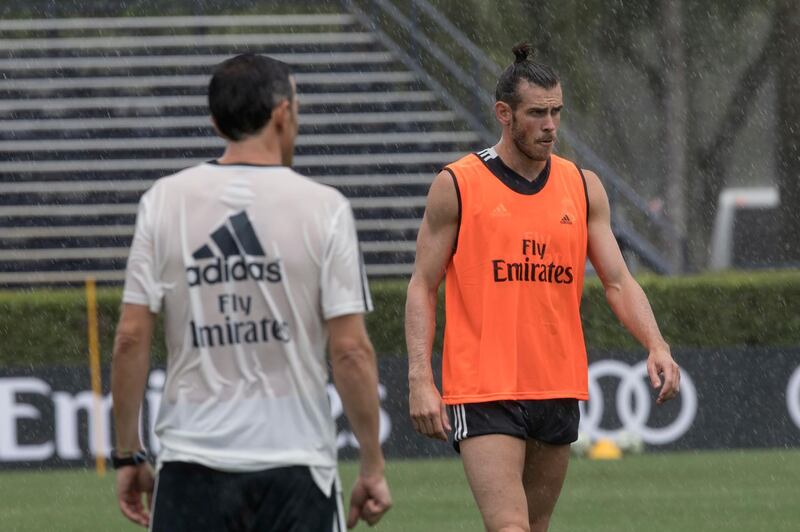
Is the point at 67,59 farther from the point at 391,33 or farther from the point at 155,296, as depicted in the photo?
the point at 155,296

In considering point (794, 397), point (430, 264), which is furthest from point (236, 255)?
point (794, 397)

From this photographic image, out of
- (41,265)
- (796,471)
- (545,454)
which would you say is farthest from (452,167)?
(41,265)

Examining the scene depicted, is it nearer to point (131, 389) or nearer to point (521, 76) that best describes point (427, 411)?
point (521, 76)

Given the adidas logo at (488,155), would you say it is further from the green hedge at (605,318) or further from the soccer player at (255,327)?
the green hedge at (605,318)

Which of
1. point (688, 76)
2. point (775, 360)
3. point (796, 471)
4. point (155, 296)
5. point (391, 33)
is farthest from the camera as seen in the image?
point (688, 76)

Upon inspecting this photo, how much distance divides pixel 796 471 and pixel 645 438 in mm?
1920

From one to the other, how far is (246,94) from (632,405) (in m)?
11.0

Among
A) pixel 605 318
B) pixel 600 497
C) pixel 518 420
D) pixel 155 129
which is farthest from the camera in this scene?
pixel 155 129

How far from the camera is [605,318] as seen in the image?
16516mm

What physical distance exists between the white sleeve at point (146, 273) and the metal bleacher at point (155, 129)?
1595 centimetres

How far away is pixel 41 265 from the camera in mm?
20781

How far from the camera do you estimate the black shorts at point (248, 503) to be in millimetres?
4422

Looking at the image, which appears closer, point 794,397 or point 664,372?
point 664,372

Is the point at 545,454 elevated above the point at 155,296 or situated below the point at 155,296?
below
